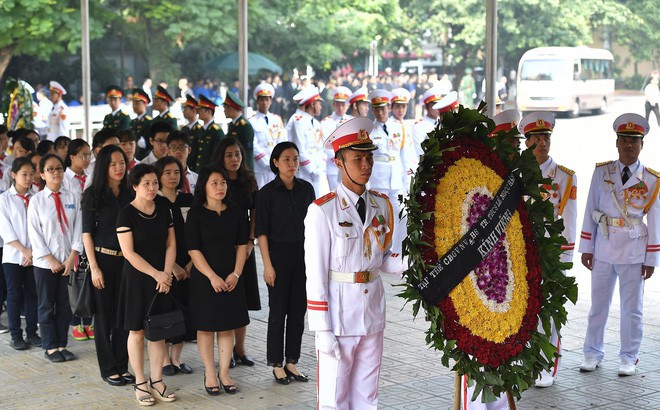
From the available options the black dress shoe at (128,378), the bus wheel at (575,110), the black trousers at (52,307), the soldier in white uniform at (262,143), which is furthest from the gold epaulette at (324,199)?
the bus wheel at (575,110)

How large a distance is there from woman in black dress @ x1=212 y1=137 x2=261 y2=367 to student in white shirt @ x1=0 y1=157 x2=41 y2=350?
1876mm

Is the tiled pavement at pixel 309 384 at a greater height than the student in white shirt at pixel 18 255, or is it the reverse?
the student in white shirt at pixel 18 255

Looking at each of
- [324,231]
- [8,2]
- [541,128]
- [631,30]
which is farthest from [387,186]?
[8,2]

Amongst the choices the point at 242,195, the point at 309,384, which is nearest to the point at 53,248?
the point at 242,195

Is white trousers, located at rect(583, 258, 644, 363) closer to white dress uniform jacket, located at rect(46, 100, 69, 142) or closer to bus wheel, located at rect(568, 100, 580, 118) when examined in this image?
bus wheel, located at rect(568, 100, 580, 118)

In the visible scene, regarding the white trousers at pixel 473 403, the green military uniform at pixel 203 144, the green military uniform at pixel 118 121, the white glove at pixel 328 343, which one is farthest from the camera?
the green military uniform at pixel 118 121

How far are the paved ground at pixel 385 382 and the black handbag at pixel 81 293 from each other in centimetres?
54

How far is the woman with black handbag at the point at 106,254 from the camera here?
726 centimetres

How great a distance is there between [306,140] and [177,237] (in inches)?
258

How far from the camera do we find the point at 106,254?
7.30m

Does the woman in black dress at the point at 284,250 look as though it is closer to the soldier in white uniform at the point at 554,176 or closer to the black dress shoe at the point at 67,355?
the soldier in white uniform at the point at 554,176

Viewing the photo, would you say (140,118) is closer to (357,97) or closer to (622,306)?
(357,97)

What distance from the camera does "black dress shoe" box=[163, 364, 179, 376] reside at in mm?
7516

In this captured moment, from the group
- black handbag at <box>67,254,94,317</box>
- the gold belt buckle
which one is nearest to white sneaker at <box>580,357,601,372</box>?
the gold belt buckle
